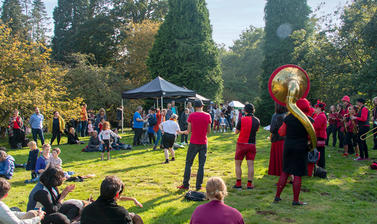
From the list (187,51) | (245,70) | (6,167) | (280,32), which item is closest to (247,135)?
(6,167)

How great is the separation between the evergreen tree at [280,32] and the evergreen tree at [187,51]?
4981 millimetres

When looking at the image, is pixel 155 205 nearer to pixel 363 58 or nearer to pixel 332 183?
pixel 332 183

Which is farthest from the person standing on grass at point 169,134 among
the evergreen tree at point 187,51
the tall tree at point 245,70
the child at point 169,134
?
the tall tree at point 245,70

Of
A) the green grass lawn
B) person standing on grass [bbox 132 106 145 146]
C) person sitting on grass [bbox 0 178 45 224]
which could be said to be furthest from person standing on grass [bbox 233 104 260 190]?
person standing on grass [bbox 132 106 145 146]

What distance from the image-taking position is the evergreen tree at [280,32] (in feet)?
96.1

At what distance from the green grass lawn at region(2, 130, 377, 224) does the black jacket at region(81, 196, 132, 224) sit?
69.2 inches

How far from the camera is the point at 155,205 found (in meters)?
5.51

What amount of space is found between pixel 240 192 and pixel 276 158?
1.52m

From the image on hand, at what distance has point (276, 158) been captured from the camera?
722cm

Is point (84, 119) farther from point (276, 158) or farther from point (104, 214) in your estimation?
point (104, 214)

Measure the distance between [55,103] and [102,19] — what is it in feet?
73.8

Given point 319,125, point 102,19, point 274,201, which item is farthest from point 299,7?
point 274,201

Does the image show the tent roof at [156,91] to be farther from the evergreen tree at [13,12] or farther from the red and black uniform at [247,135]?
the evergreen tree at [13,12]

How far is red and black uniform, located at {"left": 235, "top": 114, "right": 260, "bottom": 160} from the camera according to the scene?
6148 mm
